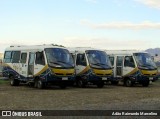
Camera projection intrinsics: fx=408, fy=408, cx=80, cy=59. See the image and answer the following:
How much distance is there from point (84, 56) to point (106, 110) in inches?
561

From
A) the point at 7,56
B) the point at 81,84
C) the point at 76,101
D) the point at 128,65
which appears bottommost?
the point at 81,84

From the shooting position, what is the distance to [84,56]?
26484 millimetres

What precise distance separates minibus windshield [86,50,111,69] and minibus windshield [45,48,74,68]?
2070 mm

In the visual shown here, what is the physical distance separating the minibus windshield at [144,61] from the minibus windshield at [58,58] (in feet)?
19.3

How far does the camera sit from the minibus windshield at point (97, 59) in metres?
26.0

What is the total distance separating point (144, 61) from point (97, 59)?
3.88 meters

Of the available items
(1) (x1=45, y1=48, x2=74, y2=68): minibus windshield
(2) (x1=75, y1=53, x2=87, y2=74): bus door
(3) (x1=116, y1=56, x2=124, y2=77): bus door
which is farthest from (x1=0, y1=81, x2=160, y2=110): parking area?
(3) (x1=116, y1=56, x2=124, y2=77): bus door

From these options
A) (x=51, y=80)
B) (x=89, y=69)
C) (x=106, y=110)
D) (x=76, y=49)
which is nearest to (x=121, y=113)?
(x=106, y=110)

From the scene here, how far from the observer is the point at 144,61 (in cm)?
2833

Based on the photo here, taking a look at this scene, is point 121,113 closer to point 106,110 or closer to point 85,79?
point 106,110

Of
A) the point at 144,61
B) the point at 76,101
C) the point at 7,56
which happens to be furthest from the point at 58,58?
the point at 76,101

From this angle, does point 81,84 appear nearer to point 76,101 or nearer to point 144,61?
point 144,61

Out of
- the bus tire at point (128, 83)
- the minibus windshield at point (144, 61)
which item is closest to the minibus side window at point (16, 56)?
the bus tire at point (128, 83)

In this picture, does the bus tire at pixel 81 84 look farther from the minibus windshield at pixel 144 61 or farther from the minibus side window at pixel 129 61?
the minibus windshield at pixel 144 61
